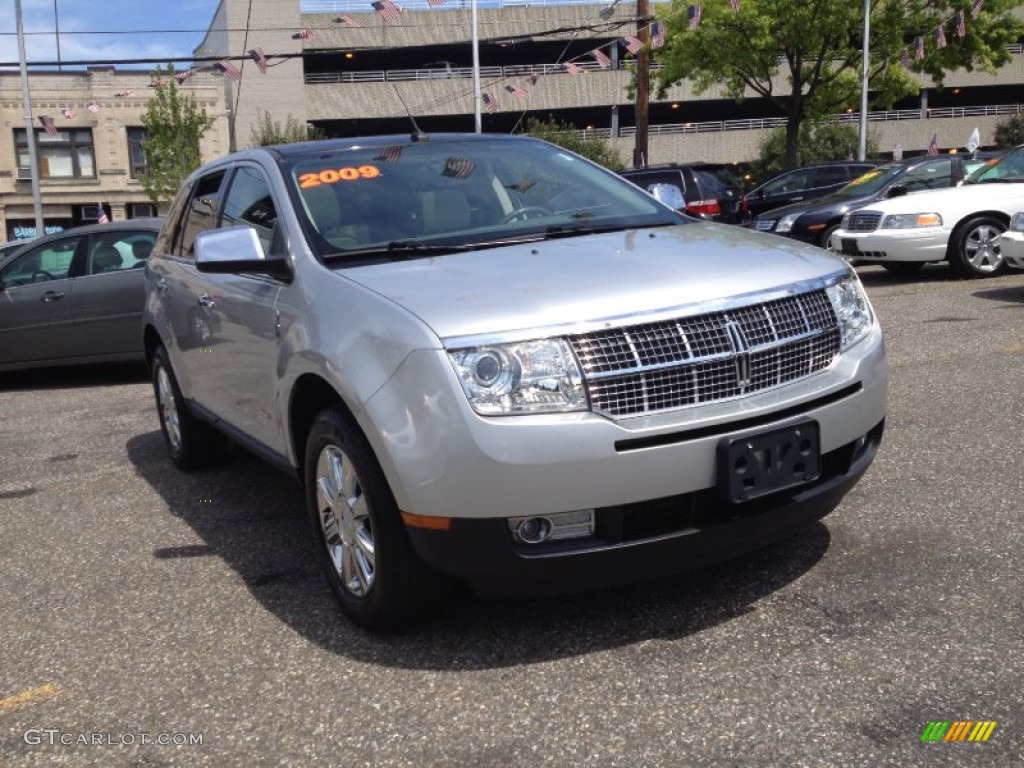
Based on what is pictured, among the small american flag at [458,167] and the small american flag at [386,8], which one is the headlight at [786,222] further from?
the small american flag at [458,167]

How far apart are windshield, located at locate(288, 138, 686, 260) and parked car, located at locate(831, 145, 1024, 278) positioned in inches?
324

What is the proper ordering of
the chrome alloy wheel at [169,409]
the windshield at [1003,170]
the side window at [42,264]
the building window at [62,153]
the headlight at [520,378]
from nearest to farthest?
the headlight at [520,378], the chrome alloy wheel at [169,409], the side window at [42,264], the windshield at [1003,170], the building window at [62,153]

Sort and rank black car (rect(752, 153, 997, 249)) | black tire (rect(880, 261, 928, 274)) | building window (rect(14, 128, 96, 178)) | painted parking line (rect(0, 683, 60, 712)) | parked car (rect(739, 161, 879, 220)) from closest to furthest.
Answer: painted parking line (rect(0, 683, 60, 712)), black tire (rect(880, 261, 928, 274)), black car (rect(752, 153, 997, 249)), parked car (rect(739, 161, 879, 220)), building window (rect(14, 128, 96, 178))

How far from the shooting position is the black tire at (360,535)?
3.34 m

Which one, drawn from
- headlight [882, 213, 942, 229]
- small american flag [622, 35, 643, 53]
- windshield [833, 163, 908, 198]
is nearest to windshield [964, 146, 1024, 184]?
headlight [882, 213, 942, 229]

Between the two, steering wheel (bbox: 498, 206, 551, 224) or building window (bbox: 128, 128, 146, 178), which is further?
building window (bbox: 128, 128, 146, 178)

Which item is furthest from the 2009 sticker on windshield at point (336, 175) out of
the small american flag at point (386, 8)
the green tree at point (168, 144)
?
the green tree at point (168, 144)

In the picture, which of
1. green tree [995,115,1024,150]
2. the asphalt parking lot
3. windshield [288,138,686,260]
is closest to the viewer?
the asphalt parking lot

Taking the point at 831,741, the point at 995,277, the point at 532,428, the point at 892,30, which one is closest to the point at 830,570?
the point at 831,741

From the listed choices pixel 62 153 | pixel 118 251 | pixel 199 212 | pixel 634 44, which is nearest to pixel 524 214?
pixel 199 212

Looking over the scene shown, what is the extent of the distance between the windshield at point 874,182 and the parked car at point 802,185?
2.87m

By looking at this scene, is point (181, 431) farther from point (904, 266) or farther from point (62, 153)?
point (62, 153)

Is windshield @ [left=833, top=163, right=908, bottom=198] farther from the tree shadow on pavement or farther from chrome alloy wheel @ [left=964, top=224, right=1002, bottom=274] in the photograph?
the tree shadow on pavement

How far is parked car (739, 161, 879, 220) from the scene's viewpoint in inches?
720
